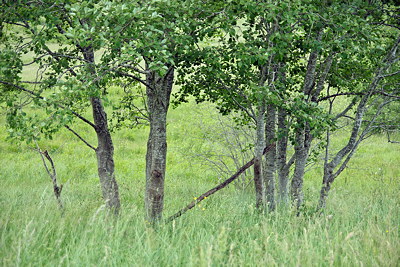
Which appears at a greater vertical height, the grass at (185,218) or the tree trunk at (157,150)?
the tree trunk at (157,150)

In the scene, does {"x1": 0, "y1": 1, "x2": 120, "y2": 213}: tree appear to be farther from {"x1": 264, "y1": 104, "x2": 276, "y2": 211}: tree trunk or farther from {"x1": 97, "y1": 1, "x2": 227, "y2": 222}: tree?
{"x1": 264, "y1": 104, "x2": 276, "y2": 211}: tree trunk

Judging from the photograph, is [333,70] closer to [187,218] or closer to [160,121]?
[160,121]

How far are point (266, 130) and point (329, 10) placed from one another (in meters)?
→ 2.83

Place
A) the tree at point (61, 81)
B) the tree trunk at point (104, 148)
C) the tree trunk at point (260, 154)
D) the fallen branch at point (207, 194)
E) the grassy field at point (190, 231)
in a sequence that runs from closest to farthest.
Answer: the grassy field at point (190, 231) → the tree at point (61, 81) → the fallen branch at point (207, 194) → the tree trunk at point (260, 154) → the tree trunk at point (104, 148)

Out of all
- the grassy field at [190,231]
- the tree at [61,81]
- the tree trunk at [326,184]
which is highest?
the tree at [61,81]

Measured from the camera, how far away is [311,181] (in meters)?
16.0

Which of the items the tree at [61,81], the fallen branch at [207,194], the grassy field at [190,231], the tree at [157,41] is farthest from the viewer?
the fallen branch at [207,194]

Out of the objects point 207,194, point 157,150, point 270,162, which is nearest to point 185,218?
point 207,194

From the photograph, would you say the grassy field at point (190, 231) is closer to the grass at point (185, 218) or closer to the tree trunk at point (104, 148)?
the grass at point (185, 218)

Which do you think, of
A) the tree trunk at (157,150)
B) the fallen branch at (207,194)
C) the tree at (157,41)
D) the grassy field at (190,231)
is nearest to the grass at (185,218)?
the grassy field at (190,231)

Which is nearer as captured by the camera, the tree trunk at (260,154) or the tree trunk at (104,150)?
the tree trunk at (260,154)

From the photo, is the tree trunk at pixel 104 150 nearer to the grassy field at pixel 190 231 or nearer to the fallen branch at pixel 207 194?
the grassy field at pixel 190 231

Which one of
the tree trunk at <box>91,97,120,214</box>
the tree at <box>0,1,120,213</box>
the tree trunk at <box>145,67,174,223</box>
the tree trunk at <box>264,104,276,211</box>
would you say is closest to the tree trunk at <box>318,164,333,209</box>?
the tree trunk at <box>264,104,276,211</box>

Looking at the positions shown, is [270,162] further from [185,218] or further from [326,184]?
[185,218]
